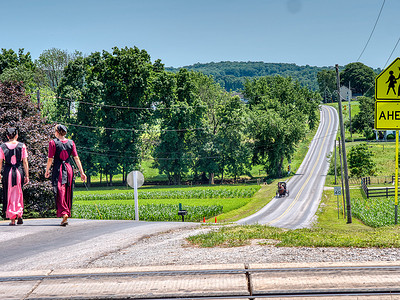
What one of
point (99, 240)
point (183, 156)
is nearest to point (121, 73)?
point (183, 156)

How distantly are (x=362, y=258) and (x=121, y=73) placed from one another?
77.8m

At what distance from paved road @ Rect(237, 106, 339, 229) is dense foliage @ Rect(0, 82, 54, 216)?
64.9 feet

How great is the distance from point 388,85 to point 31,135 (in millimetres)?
16763

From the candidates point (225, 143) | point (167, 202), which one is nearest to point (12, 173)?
point (167, 202)

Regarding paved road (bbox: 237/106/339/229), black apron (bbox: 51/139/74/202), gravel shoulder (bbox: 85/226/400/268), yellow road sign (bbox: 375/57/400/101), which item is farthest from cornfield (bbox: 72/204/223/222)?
gravel shoulder (bbox: 85/226/400/268)

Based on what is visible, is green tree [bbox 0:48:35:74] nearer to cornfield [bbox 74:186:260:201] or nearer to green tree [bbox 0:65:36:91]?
green tree [bbox 0:65:36:91]

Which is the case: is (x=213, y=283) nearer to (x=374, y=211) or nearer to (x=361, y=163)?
(x=374, y=211)

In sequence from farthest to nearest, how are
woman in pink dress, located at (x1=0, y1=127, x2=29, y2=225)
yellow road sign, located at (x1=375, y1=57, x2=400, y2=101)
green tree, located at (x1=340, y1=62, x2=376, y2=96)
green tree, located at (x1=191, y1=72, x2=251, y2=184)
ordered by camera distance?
1. green tree, located at (x1=340, y1=62, x2=376, y2=96)
2. green tree, located at (x1=191, y1=72, x2=251, y2=184)
3. yellow road sign, located at (x1=375, y1=57, x2=400, y2=101)
4. woman in pink dress, located at (x1=0, y1=127, x2=29, y2=225)

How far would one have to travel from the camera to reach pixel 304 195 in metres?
63.0

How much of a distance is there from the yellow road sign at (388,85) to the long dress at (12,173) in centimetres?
1162

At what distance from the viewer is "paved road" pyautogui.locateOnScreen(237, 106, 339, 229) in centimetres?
4556

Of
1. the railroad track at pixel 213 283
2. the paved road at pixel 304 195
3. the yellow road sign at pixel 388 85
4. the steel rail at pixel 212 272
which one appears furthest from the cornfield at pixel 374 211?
the railroad track at pixel 213 283

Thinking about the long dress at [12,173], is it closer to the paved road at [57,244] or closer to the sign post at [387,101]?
the paved road at [57,244]

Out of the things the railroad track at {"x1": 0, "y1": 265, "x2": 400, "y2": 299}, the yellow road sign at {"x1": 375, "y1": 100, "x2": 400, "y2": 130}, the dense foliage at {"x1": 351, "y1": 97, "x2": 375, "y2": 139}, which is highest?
the dense foliage at {"x1": 351, "y1": 97, "x2": 375, "y2": 139}
